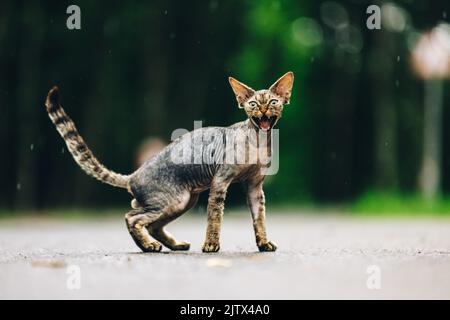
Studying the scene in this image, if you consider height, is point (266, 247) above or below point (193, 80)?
below

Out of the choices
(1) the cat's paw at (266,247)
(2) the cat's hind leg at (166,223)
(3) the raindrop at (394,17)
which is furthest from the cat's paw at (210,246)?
(3) the raindrop at (394,17)

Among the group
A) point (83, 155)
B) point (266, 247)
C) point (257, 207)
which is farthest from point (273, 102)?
point (83, 155)

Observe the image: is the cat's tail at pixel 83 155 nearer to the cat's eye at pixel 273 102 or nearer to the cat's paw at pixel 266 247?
the cat's paw at pixel 266 247

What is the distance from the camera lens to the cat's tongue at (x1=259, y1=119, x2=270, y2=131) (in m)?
8.62

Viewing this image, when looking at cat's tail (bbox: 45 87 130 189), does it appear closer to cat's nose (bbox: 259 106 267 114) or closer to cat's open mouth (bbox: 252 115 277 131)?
cat's open mouth (bbox: 252 115 277 131)

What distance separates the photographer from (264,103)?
869 centimetres

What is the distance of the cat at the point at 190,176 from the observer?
8.69m

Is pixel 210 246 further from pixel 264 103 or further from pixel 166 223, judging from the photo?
pixel 264 103

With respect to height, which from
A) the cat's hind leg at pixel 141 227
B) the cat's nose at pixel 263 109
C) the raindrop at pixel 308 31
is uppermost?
the raindrop at pixel 308 31

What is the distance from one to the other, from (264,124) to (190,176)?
991 millimetres

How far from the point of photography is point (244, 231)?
1455 cm

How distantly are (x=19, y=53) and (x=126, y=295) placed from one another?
23.1 metres

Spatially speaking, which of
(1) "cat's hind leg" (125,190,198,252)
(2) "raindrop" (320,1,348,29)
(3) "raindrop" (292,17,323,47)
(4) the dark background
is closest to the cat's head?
(1) "cat's hind leg" (125,190,198,252)

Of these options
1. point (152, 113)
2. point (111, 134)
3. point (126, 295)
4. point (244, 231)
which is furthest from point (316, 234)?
point (111, 134)
